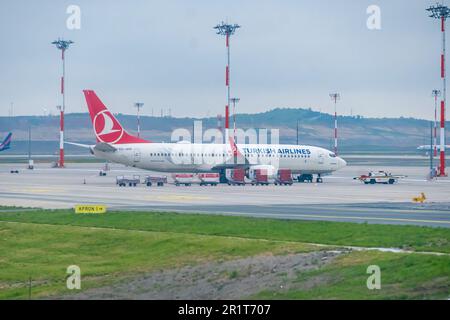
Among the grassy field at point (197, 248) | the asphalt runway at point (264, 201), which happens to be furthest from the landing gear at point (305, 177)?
the grassy field at point (197, 248)

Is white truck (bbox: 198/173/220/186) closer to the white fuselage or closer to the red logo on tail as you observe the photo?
the white fuselage

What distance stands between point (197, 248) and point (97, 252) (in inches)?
204

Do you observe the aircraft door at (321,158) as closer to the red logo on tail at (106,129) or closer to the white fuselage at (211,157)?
the white fuselage at (211,157)

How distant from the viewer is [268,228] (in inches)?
1730

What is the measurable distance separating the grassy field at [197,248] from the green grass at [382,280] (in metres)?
0.03

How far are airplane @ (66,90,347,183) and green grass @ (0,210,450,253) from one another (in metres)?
40.0

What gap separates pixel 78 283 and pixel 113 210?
2241 cm

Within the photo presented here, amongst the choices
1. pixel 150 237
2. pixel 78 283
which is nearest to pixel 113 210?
pixel 150 237

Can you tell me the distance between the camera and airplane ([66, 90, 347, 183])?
95250 millimetres

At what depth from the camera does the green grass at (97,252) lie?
36.5 m

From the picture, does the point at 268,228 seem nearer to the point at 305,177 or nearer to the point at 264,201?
the point at 264,201
